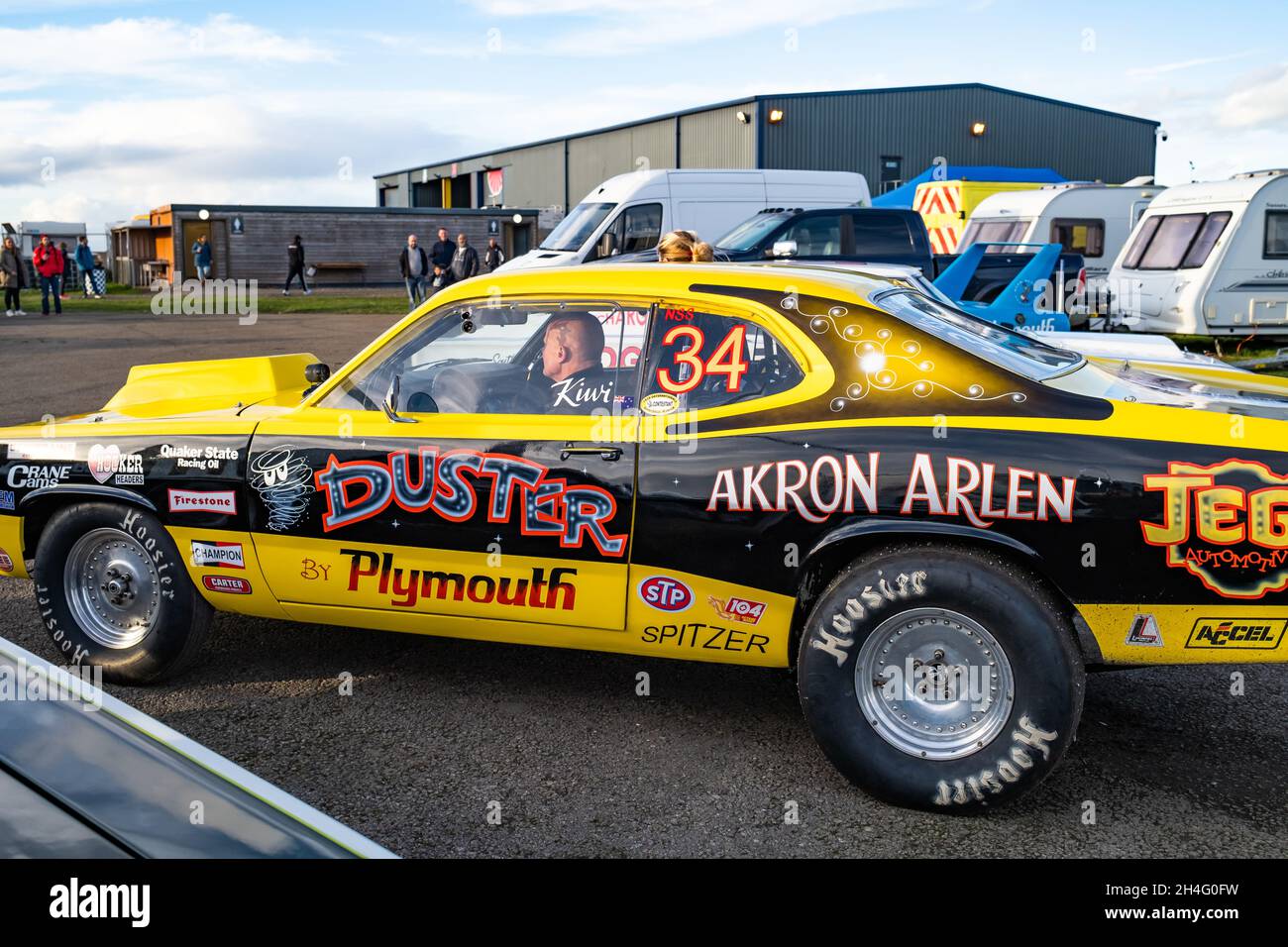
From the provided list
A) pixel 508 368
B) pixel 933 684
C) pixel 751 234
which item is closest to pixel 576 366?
pixel 508 368

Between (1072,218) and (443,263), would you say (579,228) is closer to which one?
(1072,218)

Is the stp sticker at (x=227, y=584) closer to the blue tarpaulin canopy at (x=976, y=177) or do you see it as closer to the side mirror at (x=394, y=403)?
the side mirror at (x=394, y=403)

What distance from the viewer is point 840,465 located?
3604 millimetres

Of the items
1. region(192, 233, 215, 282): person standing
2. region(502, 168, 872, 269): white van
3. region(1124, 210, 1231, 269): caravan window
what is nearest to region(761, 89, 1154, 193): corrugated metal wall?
region(192, 233, 215, 282): person standing

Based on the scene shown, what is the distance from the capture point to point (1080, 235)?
66.0ft

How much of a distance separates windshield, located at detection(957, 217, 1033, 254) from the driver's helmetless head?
16.1 m

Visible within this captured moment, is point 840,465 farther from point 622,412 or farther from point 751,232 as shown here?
point 751,232

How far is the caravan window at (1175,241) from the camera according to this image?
1602 centimetres

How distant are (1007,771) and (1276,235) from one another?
14781 millimetres

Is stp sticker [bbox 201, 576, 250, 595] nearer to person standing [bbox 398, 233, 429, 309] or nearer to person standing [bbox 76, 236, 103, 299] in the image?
person standing [bbox 398, 233, 429, 309]

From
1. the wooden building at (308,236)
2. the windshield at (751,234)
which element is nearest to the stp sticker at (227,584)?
the windshield at (751,234)
